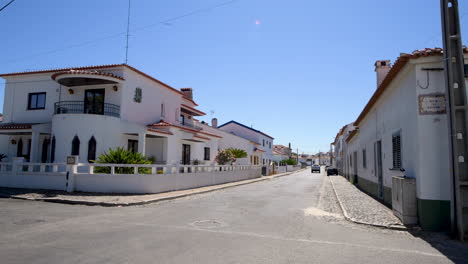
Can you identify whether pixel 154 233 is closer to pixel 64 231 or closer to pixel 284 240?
pixel 64 231

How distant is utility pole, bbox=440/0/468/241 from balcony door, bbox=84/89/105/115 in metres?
19.2

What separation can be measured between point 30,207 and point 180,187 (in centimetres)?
813

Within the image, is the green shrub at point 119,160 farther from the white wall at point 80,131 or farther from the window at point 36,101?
the window at point 36,101

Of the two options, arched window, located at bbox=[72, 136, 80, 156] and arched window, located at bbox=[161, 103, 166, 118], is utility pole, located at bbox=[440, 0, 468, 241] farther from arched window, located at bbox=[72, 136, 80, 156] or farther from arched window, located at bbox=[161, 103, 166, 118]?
arched window, located at bbox=[161, 103, 166, 118]

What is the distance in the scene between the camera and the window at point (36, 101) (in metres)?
22.5

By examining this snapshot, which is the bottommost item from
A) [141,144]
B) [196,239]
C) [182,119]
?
[196,239]

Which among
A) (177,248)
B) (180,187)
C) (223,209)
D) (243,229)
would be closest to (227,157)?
(180,187)

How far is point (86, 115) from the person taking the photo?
1900 cm

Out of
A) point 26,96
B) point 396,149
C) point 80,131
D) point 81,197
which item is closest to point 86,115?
point 80,131

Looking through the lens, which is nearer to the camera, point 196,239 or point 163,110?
point 196,239

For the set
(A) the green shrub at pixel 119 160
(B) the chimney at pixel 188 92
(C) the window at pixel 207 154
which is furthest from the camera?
(B) the chimney at pixel 188 92

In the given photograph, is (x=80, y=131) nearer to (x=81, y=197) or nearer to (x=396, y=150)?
(x=81, y=197)

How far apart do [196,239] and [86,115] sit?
15039mm

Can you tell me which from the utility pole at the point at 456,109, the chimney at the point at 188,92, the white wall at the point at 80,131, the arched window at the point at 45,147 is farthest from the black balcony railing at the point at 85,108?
the utility pole at the point at 456,109
